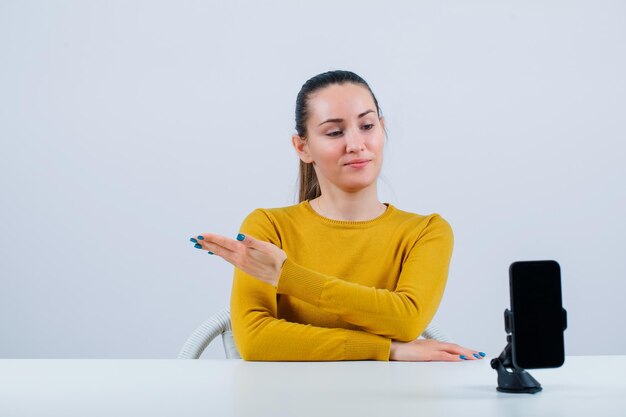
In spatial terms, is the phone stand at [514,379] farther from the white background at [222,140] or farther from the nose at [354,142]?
the white background at [222,140]

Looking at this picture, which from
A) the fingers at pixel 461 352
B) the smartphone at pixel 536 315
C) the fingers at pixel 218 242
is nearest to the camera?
the smartphone at pixel 536 315

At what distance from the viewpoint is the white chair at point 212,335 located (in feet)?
6.15

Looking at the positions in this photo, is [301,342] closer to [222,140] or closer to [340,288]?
[340,288]

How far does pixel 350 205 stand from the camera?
6.48 ft

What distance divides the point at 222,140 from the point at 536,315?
118 inches

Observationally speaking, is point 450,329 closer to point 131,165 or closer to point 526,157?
point 526,157

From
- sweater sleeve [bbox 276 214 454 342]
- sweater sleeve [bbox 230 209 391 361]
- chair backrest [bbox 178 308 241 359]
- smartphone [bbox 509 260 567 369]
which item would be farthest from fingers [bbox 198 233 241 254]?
smartphone [bbox 509 260 567 369]

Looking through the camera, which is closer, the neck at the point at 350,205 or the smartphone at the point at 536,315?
the smartphone at the point at 536,315

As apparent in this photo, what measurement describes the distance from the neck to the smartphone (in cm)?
97

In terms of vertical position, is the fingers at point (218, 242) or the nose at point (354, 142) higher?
the nose at point (354, 142)

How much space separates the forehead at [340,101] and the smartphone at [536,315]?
0.94 m

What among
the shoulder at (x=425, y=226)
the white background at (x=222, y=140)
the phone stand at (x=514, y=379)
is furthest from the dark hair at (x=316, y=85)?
the white background at (x=222, y=140)

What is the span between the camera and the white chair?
1.88 meters

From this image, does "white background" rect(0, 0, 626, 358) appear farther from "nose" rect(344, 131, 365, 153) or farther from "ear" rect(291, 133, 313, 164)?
"nose" rect(344, 131, 365, 153)
